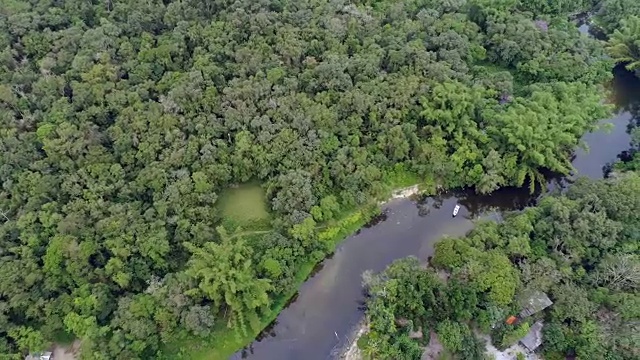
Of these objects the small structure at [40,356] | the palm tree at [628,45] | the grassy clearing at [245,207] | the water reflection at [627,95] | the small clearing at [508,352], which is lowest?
the small clearing at [508,352]

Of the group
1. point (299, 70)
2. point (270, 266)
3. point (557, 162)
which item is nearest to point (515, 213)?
point (557, 162)

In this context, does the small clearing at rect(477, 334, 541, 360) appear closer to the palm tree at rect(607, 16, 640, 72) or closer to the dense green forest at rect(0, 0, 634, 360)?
the dense green forest at rect(0, 0, 634, 360)

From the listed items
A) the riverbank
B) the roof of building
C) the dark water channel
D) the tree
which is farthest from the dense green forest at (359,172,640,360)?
the tree

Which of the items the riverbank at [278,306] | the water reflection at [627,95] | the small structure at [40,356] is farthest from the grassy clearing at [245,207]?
the water reflection at [627,95]

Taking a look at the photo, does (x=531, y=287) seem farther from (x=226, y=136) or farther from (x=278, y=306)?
(x=226, y=136)

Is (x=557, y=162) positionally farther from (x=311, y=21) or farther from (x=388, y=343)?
(x=311, y=21)

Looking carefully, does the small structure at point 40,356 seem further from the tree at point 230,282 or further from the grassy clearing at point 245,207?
the grassy clearing at point 245,207

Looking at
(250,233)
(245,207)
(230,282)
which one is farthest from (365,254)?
(230,282)
